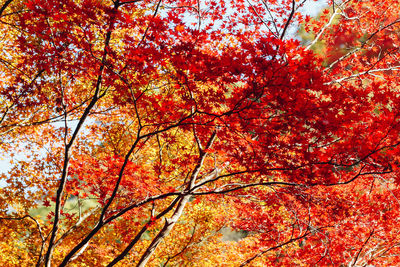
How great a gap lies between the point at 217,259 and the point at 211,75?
29.0ft

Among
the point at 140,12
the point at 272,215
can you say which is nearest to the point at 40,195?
the point at 140,12

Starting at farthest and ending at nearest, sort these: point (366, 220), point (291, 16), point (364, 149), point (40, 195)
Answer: point (40, 195) < point (366, 220) < point (291, 16) < point (364, 149)

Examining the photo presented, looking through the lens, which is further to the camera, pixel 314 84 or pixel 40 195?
pixel 40 195

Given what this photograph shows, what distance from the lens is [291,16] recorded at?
629 cm

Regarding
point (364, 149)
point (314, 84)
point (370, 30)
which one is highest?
point (370, 30)

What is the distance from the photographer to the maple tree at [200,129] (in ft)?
14.4

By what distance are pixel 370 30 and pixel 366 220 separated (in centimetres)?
599

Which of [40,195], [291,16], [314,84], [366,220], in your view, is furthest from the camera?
[40,195]

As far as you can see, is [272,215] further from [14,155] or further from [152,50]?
[14,155]

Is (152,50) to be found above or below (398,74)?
below

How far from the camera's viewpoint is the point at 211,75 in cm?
440

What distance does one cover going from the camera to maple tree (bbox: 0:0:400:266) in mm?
4375

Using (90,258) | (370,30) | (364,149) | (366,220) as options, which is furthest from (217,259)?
(370,30)

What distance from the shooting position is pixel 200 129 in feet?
21.6
